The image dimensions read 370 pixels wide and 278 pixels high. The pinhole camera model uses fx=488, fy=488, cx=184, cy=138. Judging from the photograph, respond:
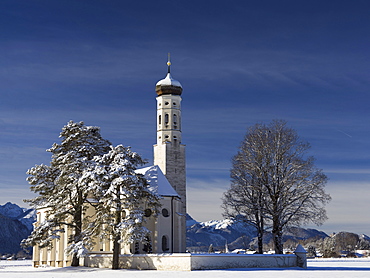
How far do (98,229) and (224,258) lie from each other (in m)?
10.9

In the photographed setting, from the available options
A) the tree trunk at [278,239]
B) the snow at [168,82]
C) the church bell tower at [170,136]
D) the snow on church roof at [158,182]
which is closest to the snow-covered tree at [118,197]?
the snow on church roof at [158,182]

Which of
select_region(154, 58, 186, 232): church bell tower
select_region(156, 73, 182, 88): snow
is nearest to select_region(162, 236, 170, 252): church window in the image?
select_region(154, 58, 186, 232): church bell tower

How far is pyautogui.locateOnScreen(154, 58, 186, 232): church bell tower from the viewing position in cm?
7000

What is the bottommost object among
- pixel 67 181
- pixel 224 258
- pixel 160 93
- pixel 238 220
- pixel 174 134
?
pixel 224 258

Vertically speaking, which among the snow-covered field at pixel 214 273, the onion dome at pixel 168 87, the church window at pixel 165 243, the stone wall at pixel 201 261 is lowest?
the snow-covered field at pixel 214 273

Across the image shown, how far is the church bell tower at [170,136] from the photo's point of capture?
70.0m

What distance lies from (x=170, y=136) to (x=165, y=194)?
18.3m

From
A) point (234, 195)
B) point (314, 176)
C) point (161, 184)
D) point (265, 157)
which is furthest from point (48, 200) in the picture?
point (314, 176)

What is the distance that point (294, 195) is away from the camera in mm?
44531

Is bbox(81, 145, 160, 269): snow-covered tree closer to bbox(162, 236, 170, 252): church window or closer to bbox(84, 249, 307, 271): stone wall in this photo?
bbox(84, 249, 307, 271): stone wall

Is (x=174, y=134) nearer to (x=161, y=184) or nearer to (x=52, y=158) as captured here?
(x=161, y=184)

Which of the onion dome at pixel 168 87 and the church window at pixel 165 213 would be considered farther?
the onion dome at pixel 168 87

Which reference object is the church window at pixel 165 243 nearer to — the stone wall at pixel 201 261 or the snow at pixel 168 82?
the stone wall at pixel 201 261

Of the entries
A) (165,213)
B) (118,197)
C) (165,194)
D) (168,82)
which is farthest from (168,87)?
(118,197)
